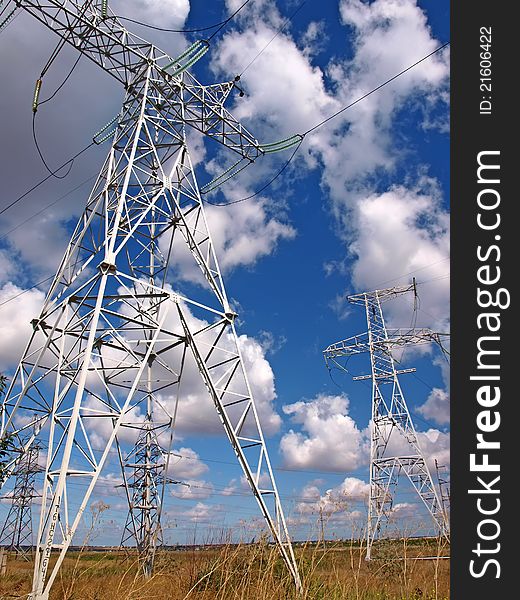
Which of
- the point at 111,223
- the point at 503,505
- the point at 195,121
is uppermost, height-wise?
the point at 195,121

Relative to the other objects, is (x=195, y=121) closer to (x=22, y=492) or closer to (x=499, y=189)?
(x=499, y=189)

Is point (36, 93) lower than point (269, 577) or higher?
higher

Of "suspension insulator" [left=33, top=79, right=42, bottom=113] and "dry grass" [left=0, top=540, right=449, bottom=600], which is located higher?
"suspension insulator" [left=33, top=79, right=42, bottom=113]

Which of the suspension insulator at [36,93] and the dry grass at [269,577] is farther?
the suspension insulator at [36,93]

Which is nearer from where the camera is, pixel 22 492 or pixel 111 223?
pixel 111 223

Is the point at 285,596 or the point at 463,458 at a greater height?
the point at 463,458

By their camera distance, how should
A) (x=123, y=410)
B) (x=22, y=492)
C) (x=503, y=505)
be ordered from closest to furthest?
(x=503, y=505)
(x=123, y=410)
(x=22, y=492)

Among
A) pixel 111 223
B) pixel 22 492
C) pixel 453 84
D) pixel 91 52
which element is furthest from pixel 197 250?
pixel 22 492

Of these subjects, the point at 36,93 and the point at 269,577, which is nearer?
the point at 269,577

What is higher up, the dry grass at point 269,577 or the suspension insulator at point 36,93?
the suspension insulator at point 36,93

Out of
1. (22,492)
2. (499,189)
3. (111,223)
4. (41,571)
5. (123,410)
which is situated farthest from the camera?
(22,492)

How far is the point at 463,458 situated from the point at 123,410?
6.88 metres

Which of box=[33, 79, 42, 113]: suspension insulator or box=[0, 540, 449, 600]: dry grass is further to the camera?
box=[33, 79, 42, 113]: suspension insulator

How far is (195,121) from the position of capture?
14633mm
